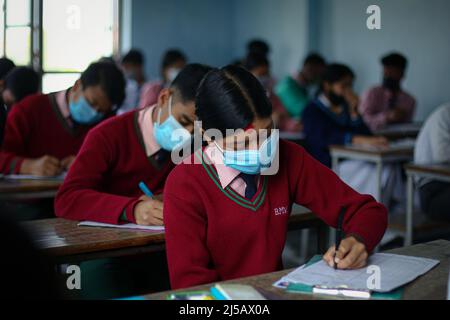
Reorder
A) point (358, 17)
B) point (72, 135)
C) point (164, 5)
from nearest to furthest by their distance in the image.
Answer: point (72, 135)
point (358, 17)
point (164, 5)

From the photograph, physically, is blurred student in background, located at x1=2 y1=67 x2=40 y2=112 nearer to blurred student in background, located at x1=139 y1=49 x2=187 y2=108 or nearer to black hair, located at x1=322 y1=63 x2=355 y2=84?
black hair, located at x1=322 y1=63 x2=355 y2=84

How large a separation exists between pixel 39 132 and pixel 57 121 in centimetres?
10

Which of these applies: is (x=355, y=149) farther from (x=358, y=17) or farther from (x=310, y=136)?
(x=358, y=17)

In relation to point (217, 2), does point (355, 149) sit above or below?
below

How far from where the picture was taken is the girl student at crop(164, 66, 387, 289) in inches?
58.0

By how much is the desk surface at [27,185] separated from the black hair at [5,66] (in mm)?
485

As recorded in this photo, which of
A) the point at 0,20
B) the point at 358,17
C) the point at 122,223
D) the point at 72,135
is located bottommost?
the point at 122,223

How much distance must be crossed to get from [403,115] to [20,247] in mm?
5869

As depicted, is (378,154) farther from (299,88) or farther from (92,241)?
(299,88)

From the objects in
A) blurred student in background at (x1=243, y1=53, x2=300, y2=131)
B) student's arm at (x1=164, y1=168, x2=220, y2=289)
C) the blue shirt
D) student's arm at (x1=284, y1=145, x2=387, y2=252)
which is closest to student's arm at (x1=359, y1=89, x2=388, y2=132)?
blurred student in background at (x1=243, y1=53, x2=300, y2=131)

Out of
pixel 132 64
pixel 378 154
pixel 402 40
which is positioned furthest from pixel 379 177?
pixel 132 64

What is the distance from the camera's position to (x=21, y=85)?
11.2ft

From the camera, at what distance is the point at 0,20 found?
7.60ft
